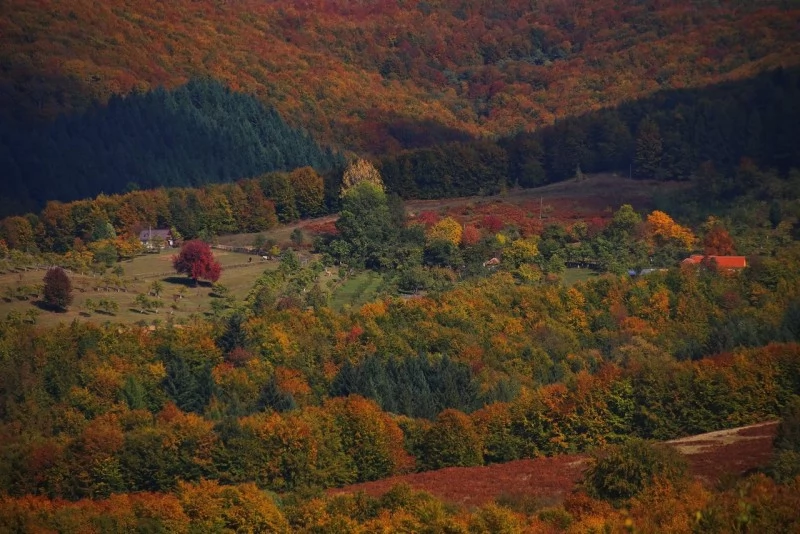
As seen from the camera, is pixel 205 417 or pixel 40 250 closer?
pixel 205 417

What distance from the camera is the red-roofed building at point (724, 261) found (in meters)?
124

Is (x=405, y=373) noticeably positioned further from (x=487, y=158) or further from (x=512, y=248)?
(x=487, y=158)

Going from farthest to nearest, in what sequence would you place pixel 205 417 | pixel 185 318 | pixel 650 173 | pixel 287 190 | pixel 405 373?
pixel 650 173 → pixel 287 190 → pixel 185 318 → pixel 405 373 → pixel 205 417

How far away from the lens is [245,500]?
64.6 meters

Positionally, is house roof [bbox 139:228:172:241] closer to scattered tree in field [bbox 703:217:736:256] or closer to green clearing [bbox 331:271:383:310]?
green clearing [bbox 331:271:383:310]

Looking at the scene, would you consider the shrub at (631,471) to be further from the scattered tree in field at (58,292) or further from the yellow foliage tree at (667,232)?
the yellow foliage tree at (667,232)

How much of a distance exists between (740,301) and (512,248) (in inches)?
866

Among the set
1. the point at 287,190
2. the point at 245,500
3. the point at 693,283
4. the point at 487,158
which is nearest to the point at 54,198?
the point at 287,190

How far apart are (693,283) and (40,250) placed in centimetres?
5448

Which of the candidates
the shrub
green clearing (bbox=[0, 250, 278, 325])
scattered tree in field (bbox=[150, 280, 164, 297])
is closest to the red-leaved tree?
green clearing (bbox=[0, 250, 278, 325])

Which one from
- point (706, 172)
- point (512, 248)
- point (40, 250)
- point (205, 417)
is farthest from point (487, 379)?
point (706, 172)

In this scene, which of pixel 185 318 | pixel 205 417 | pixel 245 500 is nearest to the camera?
pixel 245 500

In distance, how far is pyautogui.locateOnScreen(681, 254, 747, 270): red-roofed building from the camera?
405 ft

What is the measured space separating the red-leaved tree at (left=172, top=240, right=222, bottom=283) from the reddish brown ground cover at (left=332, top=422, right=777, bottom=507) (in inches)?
1848
